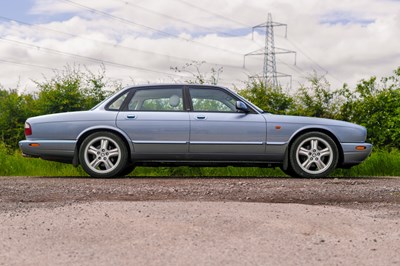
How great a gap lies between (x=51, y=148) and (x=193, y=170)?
9.79ft

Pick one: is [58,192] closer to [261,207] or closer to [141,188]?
[141,188]

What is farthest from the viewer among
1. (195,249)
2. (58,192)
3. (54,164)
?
(54,164)

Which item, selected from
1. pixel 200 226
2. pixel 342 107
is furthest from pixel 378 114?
pixel 200 226

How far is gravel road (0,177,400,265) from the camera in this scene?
5.15 meters

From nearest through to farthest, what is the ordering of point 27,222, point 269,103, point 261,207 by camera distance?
point 27,222 < point 261,207 < point 269,103

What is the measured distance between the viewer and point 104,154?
10477 mm

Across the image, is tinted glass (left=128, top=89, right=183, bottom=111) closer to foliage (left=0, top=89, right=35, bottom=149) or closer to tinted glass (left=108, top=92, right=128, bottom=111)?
tinted glass (left=108, top=92, right=128, bottom=111)

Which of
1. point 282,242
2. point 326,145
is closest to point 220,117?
point 326,145

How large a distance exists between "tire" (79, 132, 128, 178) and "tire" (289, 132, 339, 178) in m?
2.52

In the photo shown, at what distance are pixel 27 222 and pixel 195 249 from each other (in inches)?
72.8

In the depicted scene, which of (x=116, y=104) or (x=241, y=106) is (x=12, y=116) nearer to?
(x=116, y=104)

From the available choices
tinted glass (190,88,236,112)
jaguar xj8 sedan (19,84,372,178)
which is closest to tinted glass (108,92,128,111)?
jaguar xj8 sedan (19,84,372,178)

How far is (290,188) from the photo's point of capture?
888cm

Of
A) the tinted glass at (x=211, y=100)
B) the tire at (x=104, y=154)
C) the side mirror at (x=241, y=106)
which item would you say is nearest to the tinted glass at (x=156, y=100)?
the tinted glass at (x=211, y=100)
